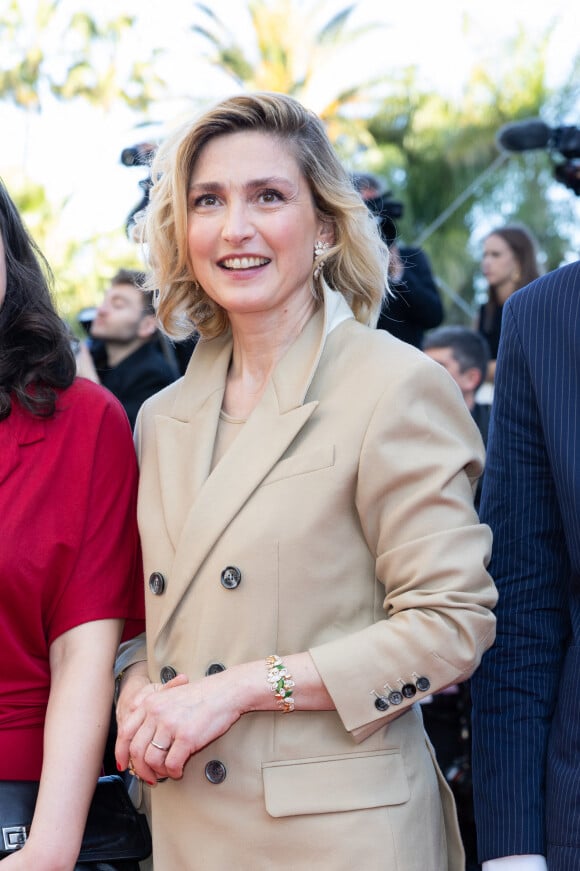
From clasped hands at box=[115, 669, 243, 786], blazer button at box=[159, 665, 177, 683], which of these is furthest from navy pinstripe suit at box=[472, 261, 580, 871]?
blazer button at box=[159, 665, 177, 683]

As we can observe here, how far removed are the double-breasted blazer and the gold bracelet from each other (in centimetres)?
6

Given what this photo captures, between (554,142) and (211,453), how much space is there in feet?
13.9

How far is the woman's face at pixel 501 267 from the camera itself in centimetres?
673

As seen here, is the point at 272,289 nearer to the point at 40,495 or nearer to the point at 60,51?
the point at 40,495

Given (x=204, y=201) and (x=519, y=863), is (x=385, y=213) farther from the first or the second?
(x=519, y=863)

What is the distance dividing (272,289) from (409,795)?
1.00 m

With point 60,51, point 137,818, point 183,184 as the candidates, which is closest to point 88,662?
point 137,818

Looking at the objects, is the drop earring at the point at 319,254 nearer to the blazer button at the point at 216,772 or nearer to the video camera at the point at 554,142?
the blazer button at the point at 216,772

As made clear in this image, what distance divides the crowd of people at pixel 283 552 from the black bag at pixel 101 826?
0.03m

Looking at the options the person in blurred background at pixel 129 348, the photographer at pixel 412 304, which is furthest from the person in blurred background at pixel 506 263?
the person in blurred background at pixel 129 348

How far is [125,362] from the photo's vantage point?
5.79m

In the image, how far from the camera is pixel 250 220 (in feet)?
7.42

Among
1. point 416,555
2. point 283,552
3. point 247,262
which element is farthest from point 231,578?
point 247,262

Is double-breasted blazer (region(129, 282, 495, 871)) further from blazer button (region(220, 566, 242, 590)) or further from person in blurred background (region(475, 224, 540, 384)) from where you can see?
person in blurred background (region(475, 224, 540, 384))
